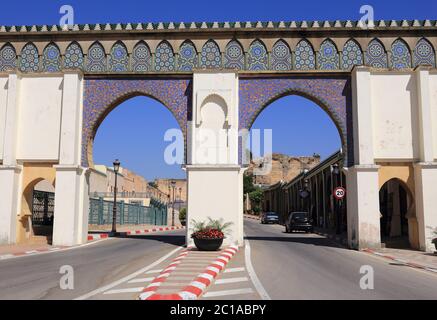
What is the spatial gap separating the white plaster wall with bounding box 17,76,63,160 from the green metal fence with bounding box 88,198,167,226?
37.5ft

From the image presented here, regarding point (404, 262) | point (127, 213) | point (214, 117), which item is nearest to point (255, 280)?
point (404, 262)

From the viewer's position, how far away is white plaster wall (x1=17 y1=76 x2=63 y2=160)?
57.4 ft

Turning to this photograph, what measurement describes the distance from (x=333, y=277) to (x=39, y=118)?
12.4m

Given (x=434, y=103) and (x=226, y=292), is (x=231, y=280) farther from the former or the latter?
(x=434, y=103)

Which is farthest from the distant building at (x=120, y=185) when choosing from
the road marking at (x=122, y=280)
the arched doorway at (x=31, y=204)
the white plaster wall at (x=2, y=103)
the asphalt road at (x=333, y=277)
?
the asphalt road at (x=333, y=277)

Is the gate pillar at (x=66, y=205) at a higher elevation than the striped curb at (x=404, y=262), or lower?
higher

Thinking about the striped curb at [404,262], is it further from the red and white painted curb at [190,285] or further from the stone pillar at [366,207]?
the red and white painted curb at [190,285]

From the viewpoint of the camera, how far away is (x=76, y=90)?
17391 millimetres

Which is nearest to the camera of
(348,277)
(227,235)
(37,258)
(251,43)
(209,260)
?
(348,277)

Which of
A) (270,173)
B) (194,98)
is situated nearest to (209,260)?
(194,98)

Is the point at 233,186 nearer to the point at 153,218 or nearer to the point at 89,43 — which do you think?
the point at 89,43

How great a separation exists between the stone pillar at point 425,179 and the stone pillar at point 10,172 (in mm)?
13786

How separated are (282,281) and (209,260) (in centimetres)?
350

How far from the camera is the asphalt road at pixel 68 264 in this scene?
7.87 metres
